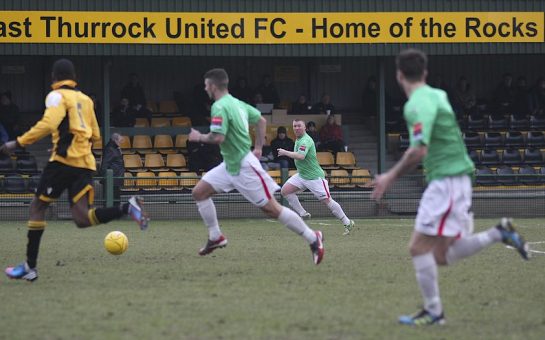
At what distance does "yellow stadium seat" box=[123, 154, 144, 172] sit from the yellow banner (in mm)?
3134

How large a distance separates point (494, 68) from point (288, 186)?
1451cm

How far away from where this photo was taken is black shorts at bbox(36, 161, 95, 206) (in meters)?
10.5

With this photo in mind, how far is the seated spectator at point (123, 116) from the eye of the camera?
26.0m

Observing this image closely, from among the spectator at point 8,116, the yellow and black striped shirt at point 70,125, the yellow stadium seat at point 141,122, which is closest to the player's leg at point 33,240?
the yellow and black striped shirt at point 70,125

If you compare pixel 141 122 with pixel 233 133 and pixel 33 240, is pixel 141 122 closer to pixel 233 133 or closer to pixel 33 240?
pixel 233 133

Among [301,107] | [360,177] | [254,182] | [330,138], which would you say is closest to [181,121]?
[301,107]

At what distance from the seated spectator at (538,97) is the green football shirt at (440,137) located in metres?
20.8

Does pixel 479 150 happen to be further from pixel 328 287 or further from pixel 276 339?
pixel 276 339

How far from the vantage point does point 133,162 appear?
2503cm

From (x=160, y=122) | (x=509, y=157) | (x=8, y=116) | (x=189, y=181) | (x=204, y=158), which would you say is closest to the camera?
(x=189, y=181)

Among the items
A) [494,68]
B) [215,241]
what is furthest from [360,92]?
[215,241]

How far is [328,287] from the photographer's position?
1005 cm

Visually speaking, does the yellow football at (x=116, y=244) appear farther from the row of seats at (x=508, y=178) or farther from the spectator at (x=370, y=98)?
the spectator at (x=370, y=98)

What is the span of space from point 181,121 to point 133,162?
8.72 feet
